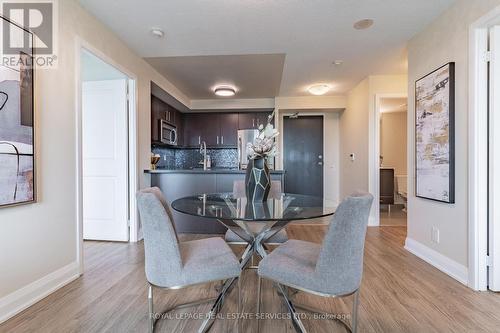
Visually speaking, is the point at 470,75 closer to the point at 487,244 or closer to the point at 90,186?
the point at 487,244

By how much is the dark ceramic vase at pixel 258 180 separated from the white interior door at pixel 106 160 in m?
1.89

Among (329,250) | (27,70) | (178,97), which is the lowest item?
(329,250)

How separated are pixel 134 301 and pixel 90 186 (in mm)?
1957

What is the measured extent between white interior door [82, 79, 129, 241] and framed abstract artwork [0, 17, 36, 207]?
4.32 ft

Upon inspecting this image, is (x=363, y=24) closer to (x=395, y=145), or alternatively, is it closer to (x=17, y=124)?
(x=17, y=124)

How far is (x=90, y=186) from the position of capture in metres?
3.17

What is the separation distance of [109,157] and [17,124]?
4.95 ft

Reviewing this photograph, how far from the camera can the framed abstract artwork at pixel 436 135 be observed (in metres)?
2.18

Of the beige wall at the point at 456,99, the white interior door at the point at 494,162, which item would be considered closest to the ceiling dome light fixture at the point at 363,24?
the beige wall at the point at 456,99

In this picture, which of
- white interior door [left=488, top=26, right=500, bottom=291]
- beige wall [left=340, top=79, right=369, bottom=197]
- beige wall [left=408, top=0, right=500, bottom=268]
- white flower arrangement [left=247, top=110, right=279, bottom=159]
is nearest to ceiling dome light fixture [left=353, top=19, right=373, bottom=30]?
beige wall [left=408, top=0, right=500, bottom=268]

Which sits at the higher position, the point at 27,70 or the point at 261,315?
the point at 27,70

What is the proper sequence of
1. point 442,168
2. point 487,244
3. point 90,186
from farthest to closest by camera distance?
1. point 90,186
2. point 442,168
3. point 487,244

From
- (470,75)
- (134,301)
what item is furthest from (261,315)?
(470,75)

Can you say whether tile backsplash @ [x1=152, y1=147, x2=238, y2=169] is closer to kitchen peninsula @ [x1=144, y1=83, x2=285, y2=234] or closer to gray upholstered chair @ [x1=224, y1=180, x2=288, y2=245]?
kitchen peninsula @ [x1=144, y1=83, x2=285, y2=234]
